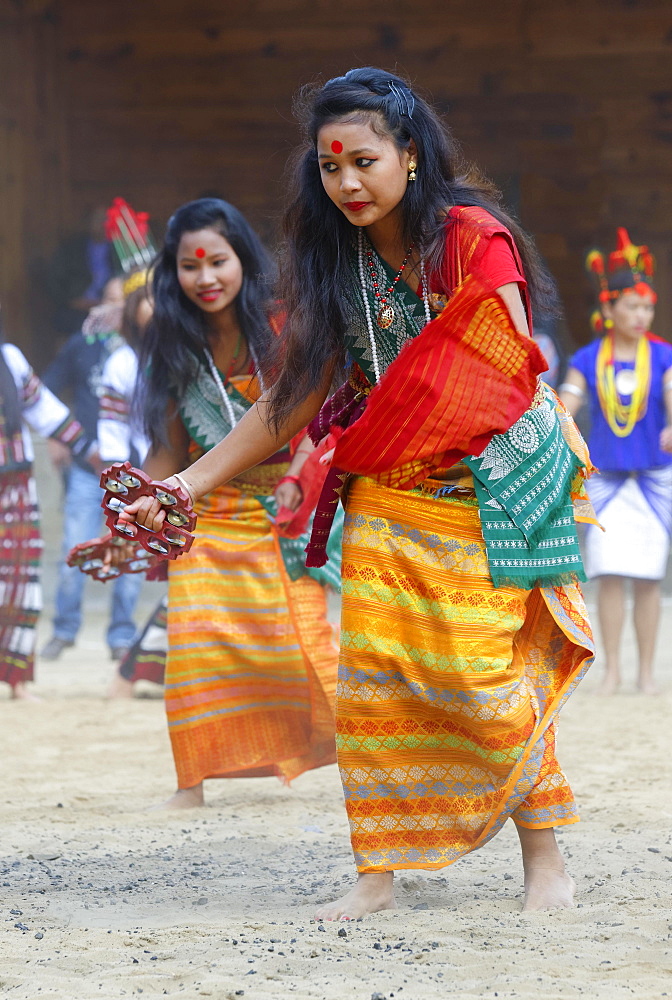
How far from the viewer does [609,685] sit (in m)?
5.90

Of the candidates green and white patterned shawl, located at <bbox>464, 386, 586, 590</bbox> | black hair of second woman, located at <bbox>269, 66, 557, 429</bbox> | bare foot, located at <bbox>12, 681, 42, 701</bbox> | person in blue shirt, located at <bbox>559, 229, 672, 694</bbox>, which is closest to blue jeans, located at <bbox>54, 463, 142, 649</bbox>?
bare foot, located at <bbox>12, 681, 42, 701</bbox>

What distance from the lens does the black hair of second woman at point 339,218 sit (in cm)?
255

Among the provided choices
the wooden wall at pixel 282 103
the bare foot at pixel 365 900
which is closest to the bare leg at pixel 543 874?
the bare foot at pixel 365 900

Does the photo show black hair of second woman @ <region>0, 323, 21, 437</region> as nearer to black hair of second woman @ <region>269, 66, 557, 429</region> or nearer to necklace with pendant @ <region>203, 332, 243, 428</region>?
necklace with pendant @ <region>203, 332, 243, 428</region>

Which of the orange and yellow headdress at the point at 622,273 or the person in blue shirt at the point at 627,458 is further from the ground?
the orange and yellow headdress at the point at 622,273

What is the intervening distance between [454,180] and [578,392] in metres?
3.60

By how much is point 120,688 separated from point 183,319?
2.47m

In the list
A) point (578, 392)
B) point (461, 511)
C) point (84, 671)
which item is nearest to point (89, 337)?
point (84, 671)

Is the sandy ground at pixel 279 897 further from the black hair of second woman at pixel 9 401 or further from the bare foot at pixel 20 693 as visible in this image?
the black hair of second woman at pixel 9 401

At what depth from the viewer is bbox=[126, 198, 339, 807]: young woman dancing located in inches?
151

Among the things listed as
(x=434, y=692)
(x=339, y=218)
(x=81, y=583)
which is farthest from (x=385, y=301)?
(x=81, y=583)

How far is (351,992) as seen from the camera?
2.24 meters

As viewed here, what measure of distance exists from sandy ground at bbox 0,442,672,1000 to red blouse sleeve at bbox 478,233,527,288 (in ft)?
4.00

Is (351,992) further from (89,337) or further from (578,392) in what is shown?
(89,337)
